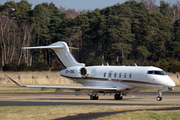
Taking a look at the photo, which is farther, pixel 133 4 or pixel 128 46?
pixel 133 4

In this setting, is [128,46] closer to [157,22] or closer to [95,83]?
[157,22]

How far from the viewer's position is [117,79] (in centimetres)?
2789

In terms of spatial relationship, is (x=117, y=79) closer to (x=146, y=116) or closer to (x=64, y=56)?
(x=64, y=56)

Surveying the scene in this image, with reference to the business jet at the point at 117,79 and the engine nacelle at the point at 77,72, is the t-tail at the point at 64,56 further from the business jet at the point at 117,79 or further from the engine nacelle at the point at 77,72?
the engine nacelle at the point at 77,72

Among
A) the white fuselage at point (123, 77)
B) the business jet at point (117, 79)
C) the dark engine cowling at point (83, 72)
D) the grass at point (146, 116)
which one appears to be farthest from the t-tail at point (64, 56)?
the grass at point (146, 116)

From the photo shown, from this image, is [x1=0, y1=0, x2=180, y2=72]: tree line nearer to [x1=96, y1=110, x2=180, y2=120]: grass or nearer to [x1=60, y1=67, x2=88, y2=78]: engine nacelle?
[x1=60, y1=67, x2=88, y2=78]: engine nacelle

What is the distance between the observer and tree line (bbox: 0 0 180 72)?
82.6 meters

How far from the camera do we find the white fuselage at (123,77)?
25.8 meters

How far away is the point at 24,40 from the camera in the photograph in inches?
3526

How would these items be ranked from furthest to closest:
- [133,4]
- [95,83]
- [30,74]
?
[133,4]
[30,74]
[95,83]

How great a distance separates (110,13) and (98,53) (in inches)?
447

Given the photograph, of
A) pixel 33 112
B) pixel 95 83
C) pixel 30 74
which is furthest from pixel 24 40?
pixel 33 112

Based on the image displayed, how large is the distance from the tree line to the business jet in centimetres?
4609

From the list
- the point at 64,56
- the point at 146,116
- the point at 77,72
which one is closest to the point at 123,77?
the point at 77,72
